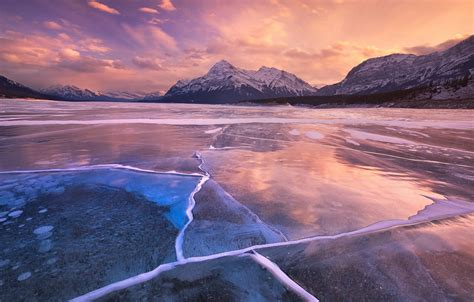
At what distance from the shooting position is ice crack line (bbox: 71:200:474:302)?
2189 millimetres

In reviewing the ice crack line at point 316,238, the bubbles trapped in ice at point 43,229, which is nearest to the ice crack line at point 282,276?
the ice crack line at point 316,238

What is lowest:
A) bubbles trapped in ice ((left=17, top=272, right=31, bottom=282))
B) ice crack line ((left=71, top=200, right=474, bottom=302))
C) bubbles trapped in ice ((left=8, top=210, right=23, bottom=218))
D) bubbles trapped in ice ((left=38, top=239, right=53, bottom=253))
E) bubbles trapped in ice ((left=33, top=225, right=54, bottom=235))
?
bubbles trapped in ice ((left=8, top=210, right=23, bottom=218))

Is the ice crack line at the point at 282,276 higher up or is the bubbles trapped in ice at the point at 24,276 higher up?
the ice crack line at the point at 282,276

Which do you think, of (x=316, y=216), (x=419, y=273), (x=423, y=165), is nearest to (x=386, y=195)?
(x=316, y=216)

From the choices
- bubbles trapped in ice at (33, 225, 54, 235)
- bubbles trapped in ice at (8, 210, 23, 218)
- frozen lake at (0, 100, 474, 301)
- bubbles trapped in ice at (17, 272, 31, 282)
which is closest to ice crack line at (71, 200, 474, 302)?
frozen lake at (0, 100, 474, 301)

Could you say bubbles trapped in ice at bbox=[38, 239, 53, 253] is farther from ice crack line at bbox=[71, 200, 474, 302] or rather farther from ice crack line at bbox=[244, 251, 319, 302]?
ice crack line at bbox=[244, 251, 319, 302]

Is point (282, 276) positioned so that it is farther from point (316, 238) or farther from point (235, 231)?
point (235, 231)

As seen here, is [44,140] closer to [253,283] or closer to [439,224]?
[253,283]

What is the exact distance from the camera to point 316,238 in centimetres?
300

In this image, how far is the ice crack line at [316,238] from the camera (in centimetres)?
219

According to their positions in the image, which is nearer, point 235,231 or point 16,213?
point 235,231

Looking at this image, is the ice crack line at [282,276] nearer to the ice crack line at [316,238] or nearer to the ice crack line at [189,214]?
the ice crack line at [316,238]

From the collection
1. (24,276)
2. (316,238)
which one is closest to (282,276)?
(316,238)

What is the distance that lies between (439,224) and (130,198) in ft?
13.8
